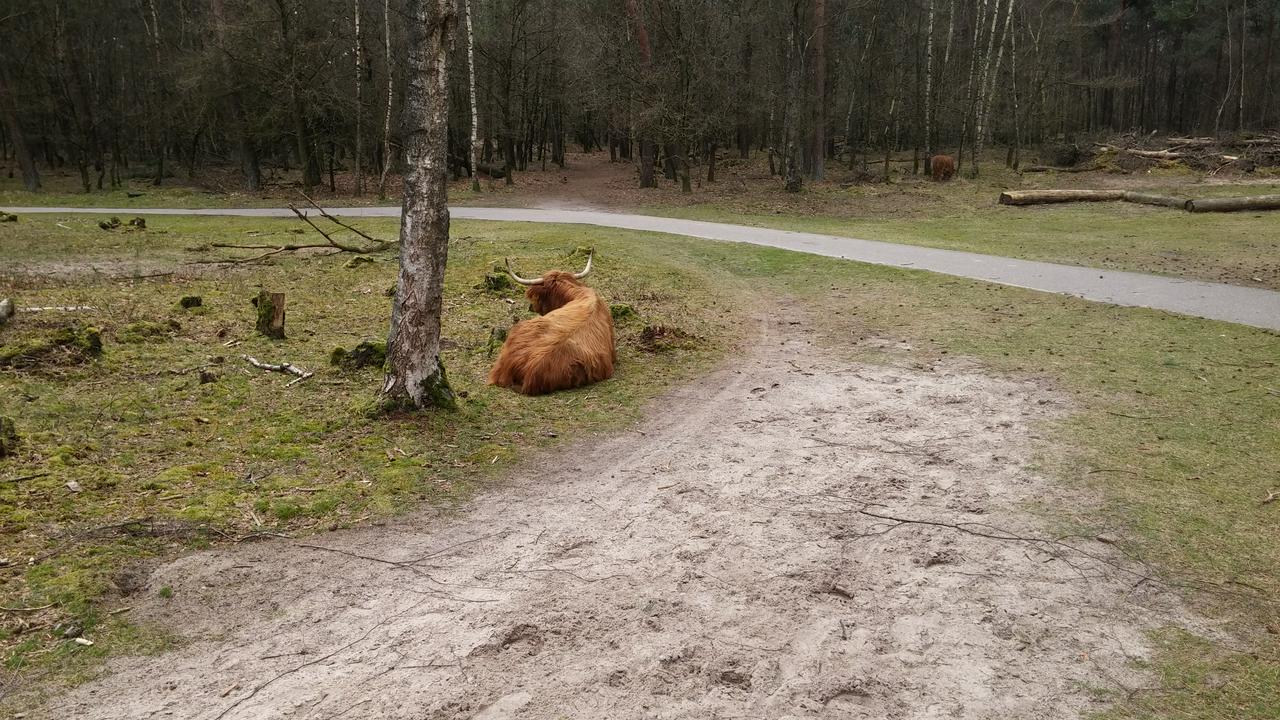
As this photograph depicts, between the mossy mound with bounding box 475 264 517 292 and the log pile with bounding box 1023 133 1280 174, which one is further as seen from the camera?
the log pile with bounding box 1023 133 1280 174

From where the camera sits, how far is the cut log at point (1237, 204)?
1994 cm

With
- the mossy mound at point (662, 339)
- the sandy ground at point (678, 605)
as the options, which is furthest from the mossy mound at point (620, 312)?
the sandy ground at point (678, 605)

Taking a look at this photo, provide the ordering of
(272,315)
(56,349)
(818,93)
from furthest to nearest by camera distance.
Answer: (818,93) → (272,315) → (56,349)

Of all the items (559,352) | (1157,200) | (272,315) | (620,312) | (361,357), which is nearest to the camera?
(559,352)

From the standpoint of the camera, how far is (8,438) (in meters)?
5.34

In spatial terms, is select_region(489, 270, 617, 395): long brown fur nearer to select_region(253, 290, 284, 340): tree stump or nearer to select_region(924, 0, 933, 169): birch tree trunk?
select_region(253, 290, 284, 340): tree stump

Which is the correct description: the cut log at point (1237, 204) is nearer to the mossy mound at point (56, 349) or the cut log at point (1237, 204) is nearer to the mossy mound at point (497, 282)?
the mossy mound at point (497, 282)

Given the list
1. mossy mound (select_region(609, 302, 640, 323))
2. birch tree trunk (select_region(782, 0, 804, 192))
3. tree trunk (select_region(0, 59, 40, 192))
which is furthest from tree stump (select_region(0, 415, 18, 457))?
tree trunk (select_region(0, 59, 40, 192))

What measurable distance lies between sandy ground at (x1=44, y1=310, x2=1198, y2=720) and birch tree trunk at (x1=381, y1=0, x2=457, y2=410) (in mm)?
1356

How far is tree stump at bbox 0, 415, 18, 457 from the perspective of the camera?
5.19m

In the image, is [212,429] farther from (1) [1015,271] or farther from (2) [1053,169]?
(2) [1053,169]

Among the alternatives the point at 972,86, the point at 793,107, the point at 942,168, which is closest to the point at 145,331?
the point at 793,107

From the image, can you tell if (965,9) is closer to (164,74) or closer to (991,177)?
(991,177)

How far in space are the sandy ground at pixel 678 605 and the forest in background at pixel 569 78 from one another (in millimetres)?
22178
